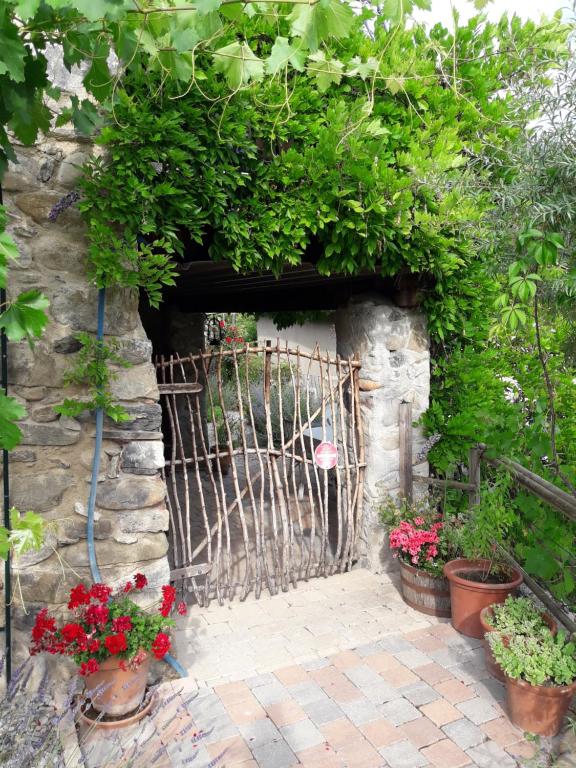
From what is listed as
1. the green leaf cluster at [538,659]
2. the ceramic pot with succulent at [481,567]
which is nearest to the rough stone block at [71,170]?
the ceramic pot with succulent at [481,567]

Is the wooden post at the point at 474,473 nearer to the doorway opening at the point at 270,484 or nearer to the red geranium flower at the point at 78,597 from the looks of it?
the doorway opening at the point at 270,484

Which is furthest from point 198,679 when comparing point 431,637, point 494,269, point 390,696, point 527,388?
point 527,388

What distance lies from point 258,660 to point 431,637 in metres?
1.00

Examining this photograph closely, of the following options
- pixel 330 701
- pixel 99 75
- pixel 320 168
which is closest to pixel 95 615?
pixel 330 701

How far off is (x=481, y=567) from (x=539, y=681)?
92 cm

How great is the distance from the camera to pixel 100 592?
2418 mm

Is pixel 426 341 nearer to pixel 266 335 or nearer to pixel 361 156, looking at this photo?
pixel 361 156

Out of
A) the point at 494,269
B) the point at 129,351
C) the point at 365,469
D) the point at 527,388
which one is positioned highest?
the point at 494,269

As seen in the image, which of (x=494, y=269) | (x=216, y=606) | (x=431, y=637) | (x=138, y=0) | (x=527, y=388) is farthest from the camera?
(x=527, y=388)

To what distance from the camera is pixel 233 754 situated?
2.32 meters

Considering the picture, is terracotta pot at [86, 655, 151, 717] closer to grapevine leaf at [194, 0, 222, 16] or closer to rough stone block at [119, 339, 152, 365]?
rough stone block at [119, 339, 152, 365]

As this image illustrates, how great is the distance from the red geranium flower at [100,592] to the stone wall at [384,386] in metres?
2.00

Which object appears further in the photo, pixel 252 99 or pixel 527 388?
pixel 527 388

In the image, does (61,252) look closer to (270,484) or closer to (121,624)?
(121,624)
